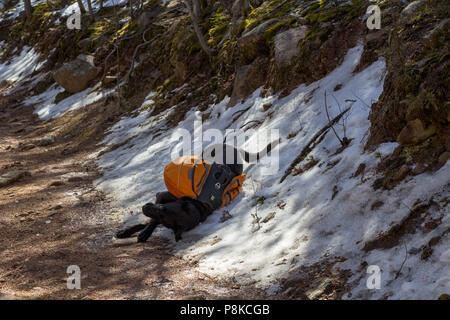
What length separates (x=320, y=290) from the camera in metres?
3.89

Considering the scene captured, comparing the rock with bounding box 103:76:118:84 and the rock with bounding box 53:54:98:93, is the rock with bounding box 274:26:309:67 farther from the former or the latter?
the rock with bounding box 53:54:98:93

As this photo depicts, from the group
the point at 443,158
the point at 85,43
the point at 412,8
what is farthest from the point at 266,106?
the point at 85,43

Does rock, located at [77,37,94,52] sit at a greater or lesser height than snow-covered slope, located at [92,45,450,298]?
greater

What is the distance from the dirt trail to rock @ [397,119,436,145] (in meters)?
2.50

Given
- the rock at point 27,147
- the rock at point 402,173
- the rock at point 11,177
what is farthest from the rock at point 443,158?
the rock at point 27,147

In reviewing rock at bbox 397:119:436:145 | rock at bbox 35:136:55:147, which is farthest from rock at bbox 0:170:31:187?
rock at bbox 397:119:436:145

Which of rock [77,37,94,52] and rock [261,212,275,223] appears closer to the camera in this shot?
rock [261,212,275,223]

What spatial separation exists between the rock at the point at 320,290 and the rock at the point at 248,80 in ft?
24.1

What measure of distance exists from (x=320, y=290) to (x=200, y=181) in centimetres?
333

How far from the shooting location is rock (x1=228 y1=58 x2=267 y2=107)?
35.1 ft

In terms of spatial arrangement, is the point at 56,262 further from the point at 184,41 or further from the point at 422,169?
the point at 184,41

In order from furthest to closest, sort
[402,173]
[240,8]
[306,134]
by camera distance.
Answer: [240,8] → [306,134] → [402,173]

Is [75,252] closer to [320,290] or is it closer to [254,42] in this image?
[320,290]

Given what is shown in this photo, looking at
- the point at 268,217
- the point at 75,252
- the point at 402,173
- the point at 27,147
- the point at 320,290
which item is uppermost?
the point at 402,173
